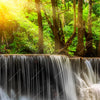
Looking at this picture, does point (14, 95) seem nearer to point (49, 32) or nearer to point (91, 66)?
point (91, 66)

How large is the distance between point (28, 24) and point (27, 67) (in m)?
4.49

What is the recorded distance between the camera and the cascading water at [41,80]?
717cm

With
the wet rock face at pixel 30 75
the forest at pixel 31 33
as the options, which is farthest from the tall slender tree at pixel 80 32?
the wet rock face at pixel 30 75

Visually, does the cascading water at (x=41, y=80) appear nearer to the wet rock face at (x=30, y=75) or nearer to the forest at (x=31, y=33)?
the wet rock face at (x=30, y=75)

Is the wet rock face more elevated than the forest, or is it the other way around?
the forest

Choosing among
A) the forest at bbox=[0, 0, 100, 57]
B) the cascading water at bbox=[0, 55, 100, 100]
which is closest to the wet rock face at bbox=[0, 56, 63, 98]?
the cascading water at bbox=[0, 55, 100, 100]

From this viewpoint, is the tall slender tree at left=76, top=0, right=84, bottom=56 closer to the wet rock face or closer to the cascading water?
the cascading water

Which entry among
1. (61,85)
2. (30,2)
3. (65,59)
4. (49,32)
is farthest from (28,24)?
(61,85)

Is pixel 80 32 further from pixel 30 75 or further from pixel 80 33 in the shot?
pixel 30 75

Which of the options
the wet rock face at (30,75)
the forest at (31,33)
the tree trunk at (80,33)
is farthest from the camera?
the tree trunk at (80,33)

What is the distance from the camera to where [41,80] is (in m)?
7.80

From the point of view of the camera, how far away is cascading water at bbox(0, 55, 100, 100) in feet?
23.5

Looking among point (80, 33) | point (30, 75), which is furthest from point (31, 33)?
point (30, 75)

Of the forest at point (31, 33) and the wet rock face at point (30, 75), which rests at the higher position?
the forest at point (31, 33)
